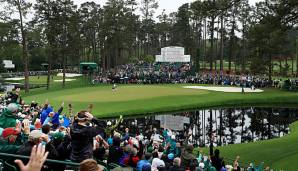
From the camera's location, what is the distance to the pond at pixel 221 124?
32906 mm

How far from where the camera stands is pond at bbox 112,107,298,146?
108ft

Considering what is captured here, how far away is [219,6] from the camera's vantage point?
24.1m

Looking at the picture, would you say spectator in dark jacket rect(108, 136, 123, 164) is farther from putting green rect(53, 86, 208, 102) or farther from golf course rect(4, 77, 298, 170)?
putting green rect(53, 86, 208, 102)

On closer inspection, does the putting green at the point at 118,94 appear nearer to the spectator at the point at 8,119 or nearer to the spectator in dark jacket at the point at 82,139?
the spectator at the point at 8,119

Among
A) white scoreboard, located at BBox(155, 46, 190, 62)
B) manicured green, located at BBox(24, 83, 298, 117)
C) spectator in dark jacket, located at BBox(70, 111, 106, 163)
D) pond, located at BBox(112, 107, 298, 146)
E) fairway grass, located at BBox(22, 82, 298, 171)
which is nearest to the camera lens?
spectator in dark jacket, located at BBox(70, 111, 106, 163)

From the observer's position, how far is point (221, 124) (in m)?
38.7

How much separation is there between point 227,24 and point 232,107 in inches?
2039

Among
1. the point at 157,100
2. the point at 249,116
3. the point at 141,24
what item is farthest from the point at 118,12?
the point at 249,116

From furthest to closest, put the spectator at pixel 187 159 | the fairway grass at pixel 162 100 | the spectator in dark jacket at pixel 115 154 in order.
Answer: the fairway grass at pixel 162 100 → the spectator at pixel 187 159 → the spectator in dark jacket at pixel 115 154

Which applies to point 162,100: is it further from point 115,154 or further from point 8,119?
point 8,119

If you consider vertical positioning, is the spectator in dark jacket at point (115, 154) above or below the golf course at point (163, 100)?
above

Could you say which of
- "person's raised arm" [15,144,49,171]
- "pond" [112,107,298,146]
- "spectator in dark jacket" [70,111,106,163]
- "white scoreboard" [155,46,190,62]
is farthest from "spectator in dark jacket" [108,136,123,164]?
"white scoreboard" [155,46,190,62]

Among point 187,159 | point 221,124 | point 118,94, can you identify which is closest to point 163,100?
point 118,94

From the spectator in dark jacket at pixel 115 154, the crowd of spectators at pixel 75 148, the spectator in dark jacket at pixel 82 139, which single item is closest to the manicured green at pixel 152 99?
the crowd of spectators at pixel 75 148
